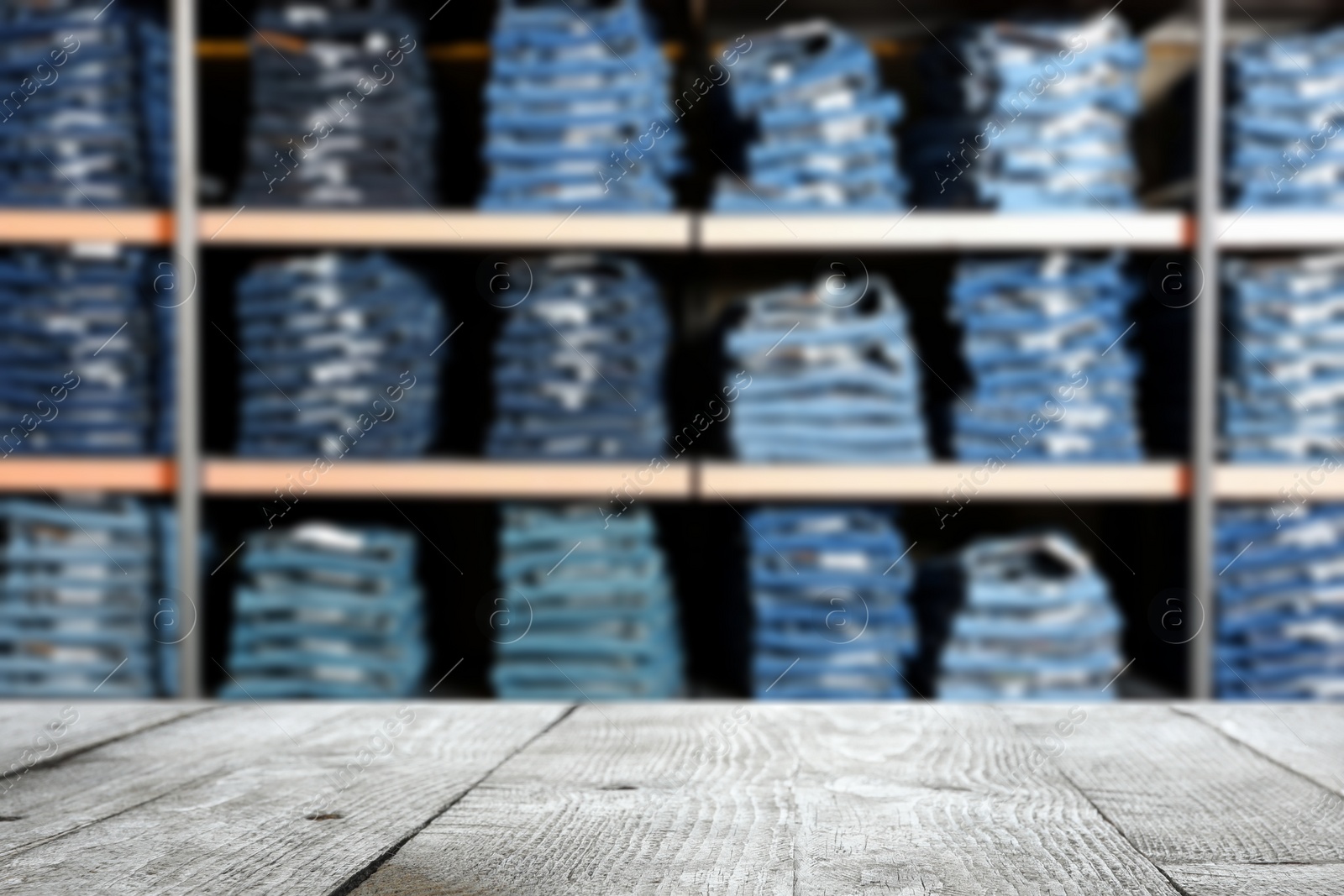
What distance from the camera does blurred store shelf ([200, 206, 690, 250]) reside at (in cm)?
181

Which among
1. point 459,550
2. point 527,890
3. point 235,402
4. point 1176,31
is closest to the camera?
point 527,890

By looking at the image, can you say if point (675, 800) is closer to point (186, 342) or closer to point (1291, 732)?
point (1291, 732)

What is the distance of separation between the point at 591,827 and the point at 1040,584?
64.0 inches

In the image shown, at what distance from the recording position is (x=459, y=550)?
7.99ft

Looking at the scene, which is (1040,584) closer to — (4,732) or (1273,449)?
(1273,449)

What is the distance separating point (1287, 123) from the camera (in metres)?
1.88

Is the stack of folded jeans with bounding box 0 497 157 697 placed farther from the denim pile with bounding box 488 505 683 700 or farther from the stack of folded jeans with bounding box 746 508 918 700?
the stack of folded jeans with bounding box 746 508 918 700

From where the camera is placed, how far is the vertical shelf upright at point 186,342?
5.93ft

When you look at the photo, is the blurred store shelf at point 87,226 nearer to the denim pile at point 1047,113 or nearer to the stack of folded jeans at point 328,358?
the stack of folded jeans at point 328,358

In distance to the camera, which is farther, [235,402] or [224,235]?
[235,402]

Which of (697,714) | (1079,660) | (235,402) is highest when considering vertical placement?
(235,402)

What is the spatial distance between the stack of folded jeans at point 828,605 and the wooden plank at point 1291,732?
49.0 inches

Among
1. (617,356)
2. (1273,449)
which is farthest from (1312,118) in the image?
(617,356)

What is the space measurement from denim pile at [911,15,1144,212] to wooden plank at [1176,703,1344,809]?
4.63 ft
